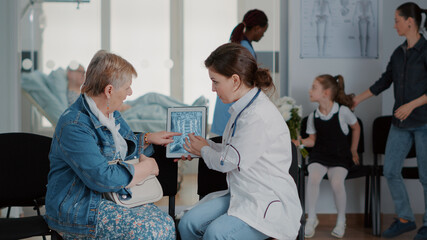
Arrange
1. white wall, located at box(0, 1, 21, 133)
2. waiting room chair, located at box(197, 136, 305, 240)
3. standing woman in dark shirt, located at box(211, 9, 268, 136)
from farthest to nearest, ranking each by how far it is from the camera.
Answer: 1. white wall, located at box(0, 1, 21, 133)
2. standing woman in dark shirt, located at box(211, 9, 268, 136)
3. waiting room chair, located at box(197, 136, 305, 240)

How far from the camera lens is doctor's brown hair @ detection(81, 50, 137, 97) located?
2.07 metres

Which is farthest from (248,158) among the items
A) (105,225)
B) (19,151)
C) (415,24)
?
(415,24)

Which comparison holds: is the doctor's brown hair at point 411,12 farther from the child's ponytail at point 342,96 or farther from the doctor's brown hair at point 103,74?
the doctor's brown hair at point 103,74

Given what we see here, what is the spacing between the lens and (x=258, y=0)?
443cm

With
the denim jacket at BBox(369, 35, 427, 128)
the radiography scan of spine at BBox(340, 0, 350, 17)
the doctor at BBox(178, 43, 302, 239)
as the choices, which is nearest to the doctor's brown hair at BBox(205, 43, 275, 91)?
the doctor at BBox(178, 43, 302, 239)

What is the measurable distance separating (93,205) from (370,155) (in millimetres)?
3171

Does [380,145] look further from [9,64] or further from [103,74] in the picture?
[9,64]

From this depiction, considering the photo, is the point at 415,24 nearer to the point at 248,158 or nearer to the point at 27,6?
the point at 248,158

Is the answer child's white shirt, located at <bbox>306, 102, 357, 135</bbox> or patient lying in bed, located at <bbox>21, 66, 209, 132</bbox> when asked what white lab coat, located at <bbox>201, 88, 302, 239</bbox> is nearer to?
child's white shirt, located at <bbox>306, 102, 357, 135</bbox>

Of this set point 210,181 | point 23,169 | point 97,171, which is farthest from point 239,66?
point 23,169

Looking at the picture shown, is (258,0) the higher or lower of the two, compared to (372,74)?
higher

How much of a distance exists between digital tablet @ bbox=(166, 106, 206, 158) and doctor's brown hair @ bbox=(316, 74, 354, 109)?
210cm

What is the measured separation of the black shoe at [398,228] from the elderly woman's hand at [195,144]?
2.29 m

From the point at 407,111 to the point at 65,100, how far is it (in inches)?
115
